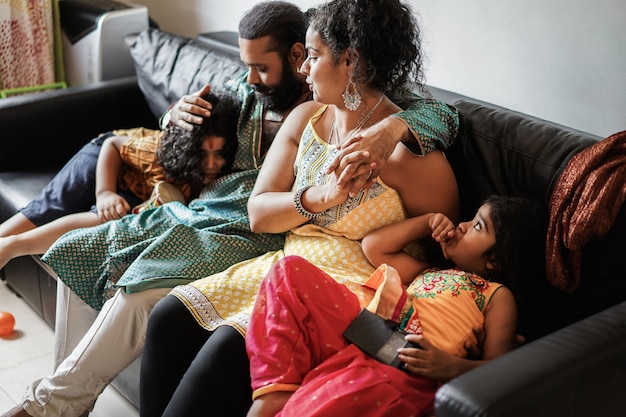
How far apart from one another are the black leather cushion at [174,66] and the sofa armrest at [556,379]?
1.61 m

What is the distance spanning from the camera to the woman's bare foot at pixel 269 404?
1.66 m

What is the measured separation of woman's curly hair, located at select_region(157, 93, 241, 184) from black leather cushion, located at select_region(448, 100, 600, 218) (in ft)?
2.27

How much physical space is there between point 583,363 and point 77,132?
232 centimetres

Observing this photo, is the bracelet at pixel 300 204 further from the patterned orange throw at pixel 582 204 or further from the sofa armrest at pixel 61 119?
the sofa armrest at pixel 61 119

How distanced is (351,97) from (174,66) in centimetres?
122

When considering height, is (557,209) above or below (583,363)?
above

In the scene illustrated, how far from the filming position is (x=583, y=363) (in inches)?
56.9

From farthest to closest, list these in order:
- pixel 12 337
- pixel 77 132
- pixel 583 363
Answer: pixel 77 132 < pixel 12 337 < pixel 583 363

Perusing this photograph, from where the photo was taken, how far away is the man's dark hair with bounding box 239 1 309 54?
7.64 feet

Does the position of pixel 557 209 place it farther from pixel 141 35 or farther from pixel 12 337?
pixel 141 35

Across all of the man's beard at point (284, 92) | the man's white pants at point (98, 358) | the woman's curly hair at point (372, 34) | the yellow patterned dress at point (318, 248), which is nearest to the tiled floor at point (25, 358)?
the man's white pants at point (98, 358)

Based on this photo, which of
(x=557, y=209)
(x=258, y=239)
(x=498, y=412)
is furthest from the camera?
(x=258, y=239)

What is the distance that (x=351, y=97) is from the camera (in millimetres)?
2043

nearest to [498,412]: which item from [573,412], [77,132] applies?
[573,412]
